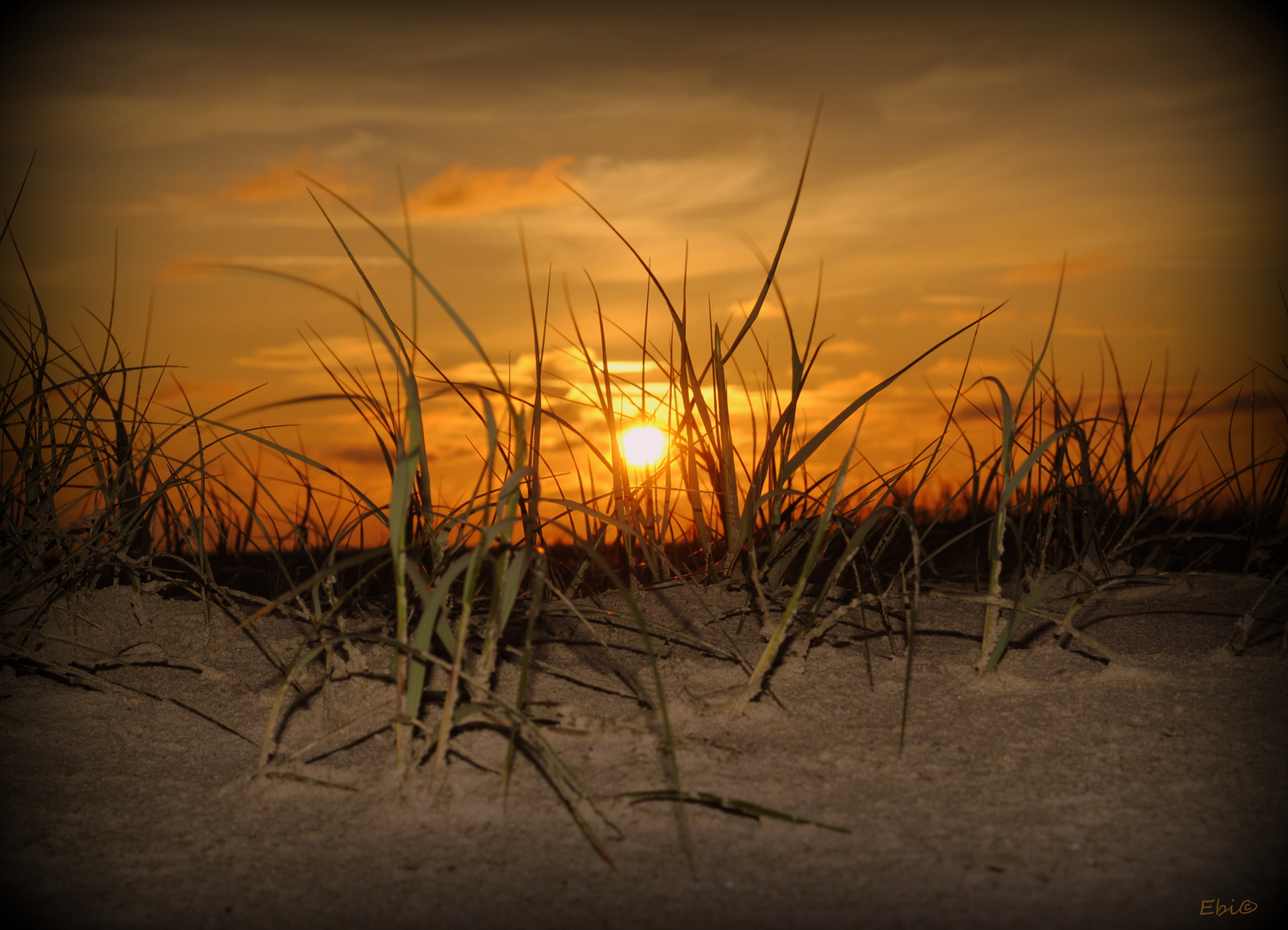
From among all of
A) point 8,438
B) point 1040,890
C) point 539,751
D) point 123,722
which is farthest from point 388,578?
point 1040,890

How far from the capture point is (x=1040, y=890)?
3.13 ft

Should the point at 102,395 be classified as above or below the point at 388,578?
above

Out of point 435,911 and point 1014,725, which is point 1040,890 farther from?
point 435,911

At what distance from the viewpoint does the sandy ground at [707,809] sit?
3.15 feet

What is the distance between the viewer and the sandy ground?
959 mm

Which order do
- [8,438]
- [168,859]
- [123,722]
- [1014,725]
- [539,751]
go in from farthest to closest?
[8,438] → [123,722] → [1014,725] → [539,751] → [168,859]

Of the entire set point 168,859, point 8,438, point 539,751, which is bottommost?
point 168,859

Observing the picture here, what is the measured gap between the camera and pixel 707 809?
43.3 inches

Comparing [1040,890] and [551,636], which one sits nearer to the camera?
[1040,890]

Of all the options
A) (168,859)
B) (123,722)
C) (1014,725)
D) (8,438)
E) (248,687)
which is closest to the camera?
(168,859)

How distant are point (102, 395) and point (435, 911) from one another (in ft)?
5.17

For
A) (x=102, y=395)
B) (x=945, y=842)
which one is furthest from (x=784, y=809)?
(x=102, y=395)

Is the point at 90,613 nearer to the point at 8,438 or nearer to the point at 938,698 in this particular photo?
the point at 8,438

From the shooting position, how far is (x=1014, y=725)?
4.31ft
